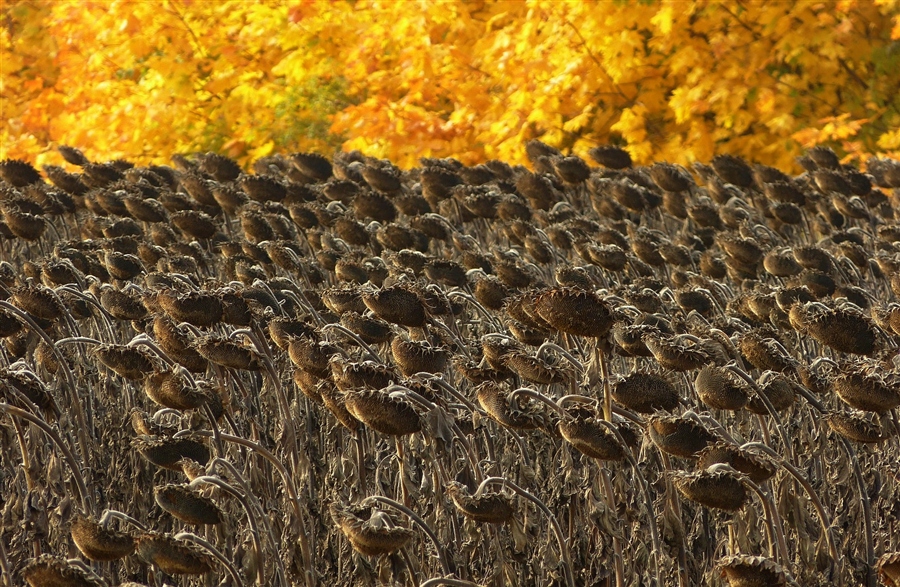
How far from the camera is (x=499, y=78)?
28.9 feet

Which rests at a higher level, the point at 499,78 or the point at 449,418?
the point at 449,418

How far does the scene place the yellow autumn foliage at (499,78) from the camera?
8195 millimetres

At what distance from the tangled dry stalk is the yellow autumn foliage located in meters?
3.50

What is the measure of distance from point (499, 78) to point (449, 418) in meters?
6.46

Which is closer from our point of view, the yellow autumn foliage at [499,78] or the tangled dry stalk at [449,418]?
the tangled dry stalk at [449,418]

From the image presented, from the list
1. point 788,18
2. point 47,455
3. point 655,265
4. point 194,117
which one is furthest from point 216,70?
point 47,455

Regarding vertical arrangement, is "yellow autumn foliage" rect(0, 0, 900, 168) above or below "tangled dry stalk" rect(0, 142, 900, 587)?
below

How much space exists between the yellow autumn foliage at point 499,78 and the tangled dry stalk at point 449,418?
3.50 metres

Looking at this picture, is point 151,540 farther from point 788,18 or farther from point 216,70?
point 216,70

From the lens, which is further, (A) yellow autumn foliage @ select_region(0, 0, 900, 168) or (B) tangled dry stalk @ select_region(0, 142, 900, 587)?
(A) yellow autumn foliage @ select_region(0, 0, 900, 168)

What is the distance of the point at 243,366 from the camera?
2879 millimetres

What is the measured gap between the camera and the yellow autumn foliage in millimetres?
8195

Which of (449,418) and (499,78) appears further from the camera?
(499,78)

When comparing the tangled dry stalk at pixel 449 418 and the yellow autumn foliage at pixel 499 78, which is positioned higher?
the tangled dry stalk at pixel 449 418
